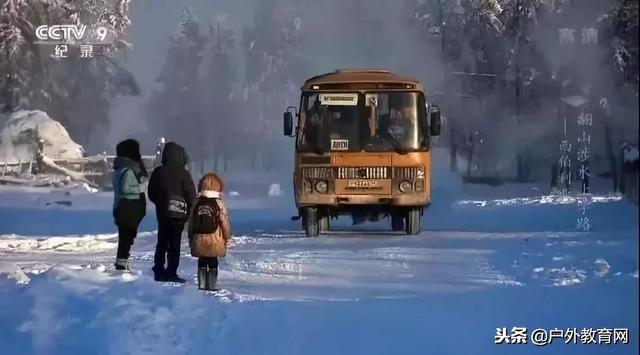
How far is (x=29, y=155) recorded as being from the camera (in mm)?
4527

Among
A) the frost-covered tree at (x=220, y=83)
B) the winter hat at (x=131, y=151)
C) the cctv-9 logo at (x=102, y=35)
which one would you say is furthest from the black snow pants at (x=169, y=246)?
the cctv-9 logo at (x=102, y=35)

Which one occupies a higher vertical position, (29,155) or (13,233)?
(29,155)

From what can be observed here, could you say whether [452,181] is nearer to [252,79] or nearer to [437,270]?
[437,270]

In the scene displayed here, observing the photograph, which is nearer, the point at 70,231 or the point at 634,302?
the point at 634,302

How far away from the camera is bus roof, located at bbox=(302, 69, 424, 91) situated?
436cm

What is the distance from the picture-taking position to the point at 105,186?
4.44 metres

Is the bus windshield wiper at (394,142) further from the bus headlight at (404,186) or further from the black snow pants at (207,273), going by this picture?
Answer: the black snow pants at (207,273)

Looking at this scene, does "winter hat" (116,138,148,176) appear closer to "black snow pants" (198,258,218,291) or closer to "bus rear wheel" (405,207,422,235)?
"black snow pants" (198,258,218,291)

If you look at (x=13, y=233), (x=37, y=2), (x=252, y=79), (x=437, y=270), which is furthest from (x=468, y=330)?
(x=37, y=2)

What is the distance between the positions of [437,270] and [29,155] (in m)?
2.14

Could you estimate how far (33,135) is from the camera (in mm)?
Result: 4500

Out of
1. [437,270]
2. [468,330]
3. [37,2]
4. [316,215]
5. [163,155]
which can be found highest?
[37,2]

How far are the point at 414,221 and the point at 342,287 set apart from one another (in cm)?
48

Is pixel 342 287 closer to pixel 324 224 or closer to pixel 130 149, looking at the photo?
pixel 324 224
